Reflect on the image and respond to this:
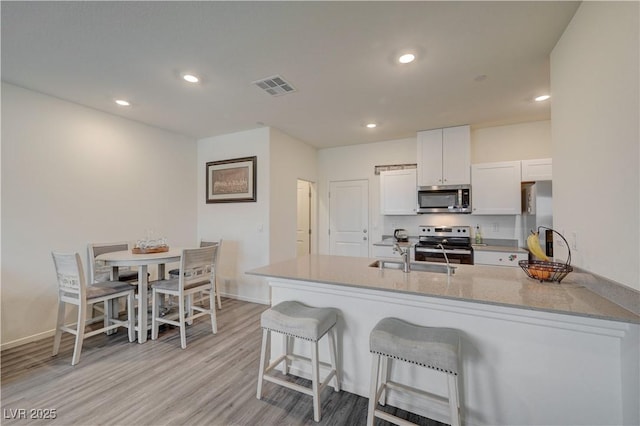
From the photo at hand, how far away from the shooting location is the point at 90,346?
2609 millimetres

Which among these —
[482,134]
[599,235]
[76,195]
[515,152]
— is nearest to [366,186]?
[482,134]

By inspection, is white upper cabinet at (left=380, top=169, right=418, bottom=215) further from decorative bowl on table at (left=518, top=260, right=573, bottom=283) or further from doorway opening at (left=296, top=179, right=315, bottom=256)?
decorative bowl on table at (left=518, top=260, right=573, bottom=283)

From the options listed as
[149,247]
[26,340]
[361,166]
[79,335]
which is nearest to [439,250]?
[361,166]

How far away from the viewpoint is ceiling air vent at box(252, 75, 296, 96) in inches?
99.3

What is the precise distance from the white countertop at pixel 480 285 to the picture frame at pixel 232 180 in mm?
2069

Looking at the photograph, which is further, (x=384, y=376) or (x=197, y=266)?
(x=197, y=266)

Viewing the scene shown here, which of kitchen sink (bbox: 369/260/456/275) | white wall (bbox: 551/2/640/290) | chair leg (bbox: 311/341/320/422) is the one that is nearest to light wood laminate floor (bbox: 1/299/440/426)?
chair leg (bbox: 311/341/320/422)

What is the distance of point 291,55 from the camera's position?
2145mm

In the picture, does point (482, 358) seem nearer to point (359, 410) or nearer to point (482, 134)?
point (359, 410)

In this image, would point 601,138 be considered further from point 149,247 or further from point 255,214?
point 149,247

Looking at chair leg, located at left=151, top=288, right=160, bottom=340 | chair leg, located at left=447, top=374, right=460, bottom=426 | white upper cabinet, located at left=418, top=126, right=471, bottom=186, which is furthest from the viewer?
white upper cabinet, located at left=418, top=126, right=471, bottom=186

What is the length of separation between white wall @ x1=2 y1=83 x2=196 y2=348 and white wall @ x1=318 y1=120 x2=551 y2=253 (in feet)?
9.62

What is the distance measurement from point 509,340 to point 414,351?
1.87 feet

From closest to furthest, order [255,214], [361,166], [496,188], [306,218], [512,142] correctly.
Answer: [496,188] < [512,142] < [255,214] < [361,166] < [306,218]
